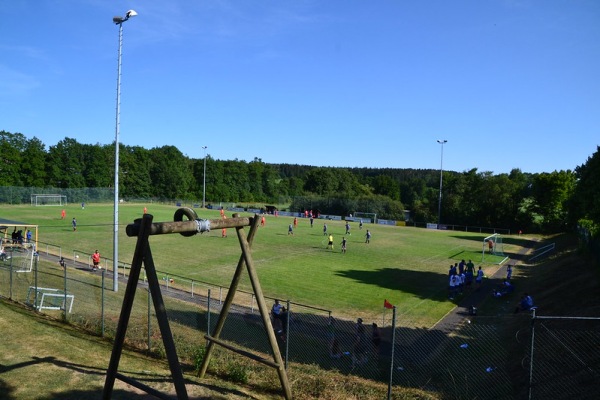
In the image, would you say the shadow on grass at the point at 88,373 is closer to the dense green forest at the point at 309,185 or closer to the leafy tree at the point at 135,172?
the dense green forest at the point at 309,185

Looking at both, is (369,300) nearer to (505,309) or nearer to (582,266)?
(505,309)

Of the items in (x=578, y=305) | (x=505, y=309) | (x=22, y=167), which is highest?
(x=22, y=167)

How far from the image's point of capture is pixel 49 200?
262 ft

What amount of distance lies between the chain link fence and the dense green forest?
42.4 feet

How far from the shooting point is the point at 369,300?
21094mm

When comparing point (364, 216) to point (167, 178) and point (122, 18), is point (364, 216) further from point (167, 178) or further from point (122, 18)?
point (122, 18)

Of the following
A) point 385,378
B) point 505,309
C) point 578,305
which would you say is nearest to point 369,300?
point 505,309

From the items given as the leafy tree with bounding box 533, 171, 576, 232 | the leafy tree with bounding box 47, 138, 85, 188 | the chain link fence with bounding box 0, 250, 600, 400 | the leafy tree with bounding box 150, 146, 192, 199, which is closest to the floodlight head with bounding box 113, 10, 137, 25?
the chain link fence with bounding box 0, 250, 600, 400

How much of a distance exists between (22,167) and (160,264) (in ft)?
242

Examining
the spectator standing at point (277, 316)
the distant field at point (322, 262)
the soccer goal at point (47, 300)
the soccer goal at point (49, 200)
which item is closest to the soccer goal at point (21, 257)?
the distant field at point (322, 262)

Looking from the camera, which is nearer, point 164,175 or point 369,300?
point 369,300

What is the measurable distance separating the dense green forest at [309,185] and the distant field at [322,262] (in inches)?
408

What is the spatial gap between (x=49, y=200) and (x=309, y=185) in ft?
225

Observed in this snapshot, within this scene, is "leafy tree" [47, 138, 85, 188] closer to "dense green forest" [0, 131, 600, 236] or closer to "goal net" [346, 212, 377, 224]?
"dense green forest" [0, 131, 600, 236]
